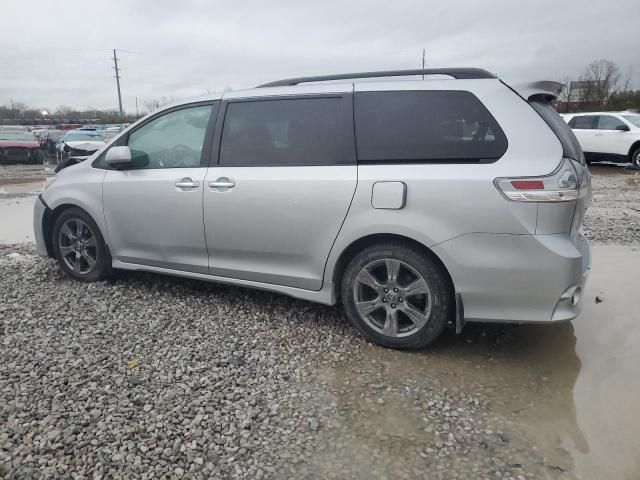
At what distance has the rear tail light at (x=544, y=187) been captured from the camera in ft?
9.61

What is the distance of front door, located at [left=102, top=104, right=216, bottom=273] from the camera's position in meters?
4.05

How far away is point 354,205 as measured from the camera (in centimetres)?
337

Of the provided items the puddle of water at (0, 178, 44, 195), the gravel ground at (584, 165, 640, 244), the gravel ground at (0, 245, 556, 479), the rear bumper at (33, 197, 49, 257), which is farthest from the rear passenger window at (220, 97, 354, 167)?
the puddle of water at (0, 178, 44, 195)

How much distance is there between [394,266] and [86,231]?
118 inches

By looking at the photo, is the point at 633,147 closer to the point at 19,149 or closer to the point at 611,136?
the point at 611,136

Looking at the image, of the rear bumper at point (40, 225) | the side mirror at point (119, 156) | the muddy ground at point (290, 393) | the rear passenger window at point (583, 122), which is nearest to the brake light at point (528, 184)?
the muddy ground at point (290, 393)

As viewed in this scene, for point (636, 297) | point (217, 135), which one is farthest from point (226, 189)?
point (636, 297)

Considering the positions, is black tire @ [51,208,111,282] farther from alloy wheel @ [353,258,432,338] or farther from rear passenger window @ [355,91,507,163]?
→ rear passenger window @ [355,91,507,163]

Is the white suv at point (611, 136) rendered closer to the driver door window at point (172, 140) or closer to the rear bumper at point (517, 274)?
the rear bumper at point (517, 274)

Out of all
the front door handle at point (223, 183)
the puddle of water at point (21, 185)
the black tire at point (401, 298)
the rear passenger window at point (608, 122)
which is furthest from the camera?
the rear passenger window at point (608, 122)

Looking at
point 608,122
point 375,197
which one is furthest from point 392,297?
point 608,122

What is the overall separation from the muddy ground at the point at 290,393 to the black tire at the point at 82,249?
0.27 meters

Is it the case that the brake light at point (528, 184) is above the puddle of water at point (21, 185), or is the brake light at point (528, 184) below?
above

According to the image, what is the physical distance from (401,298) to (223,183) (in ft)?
5.15
